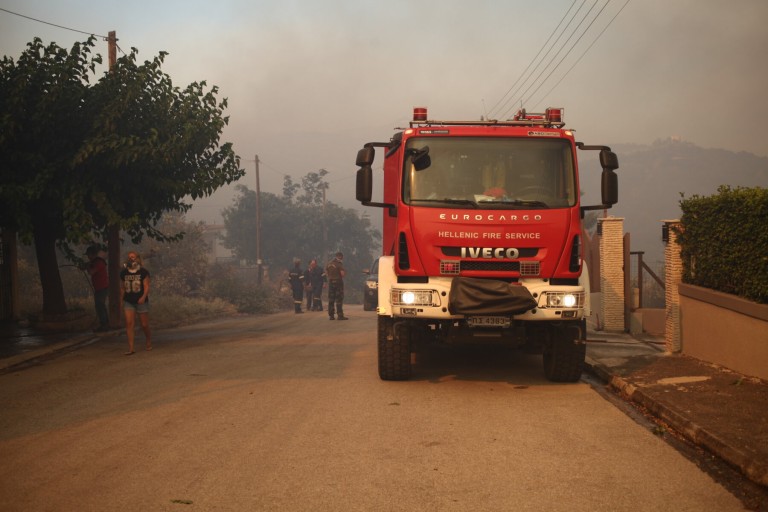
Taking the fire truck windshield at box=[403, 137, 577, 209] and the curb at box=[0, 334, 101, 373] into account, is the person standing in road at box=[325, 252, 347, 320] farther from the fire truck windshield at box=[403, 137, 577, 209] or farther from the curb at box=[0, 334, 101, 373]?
the fire truck windshield at box=[403, 137, 577, 209]

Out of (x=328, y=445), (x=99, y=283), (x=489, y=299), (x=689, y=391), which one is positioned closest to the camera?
(x=328, y=445)

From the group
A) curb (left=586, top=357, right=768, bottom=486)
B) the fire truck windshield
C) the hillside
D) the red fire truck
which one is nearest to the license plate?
the red fire truck

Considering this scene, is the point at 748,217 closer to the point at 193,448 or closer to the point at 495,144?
the point at 495,144

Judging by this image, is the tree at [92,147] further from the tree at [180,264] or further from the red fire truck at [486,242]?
the tree at [180,264]

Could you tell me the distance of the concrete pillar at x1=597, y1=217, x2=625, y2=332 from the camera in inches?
625

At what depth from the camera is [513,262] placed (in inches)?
353

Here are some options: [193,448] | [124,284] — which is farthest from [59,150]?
[193,448]

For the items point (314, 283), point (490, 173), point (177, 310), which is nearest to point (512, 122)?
point (490, 173)

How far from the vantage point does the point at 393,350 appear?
31.3 feet

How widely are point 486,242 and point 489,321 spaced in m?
0.93

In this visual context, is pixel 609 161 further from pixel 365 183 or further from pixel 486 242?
pixel 365 183

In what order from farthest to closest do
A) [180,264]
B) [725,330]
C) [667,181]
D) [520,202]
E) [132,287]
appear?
[667,181] < [180,264] < [132,287] < [725,330] < [520,202]

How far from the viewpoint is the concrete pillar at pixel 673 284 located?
1181cm

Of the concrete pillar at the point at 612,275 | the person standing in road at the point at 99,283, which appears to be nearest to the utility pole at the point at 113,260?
the person standing in road at the point at 99,283
